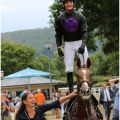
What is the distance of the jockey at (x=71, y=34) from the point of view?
985 cm

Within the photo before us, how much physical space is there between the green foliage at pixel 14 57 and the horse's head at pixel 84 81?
10959 centimetres

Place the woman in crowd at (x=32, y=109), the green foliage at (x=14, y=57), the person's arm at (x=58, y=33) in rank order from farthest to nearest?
the green foliage at (x=14, y=57) → the person's arm at (x=58, y=33) → the woman in crowd at (x=32, y=109)

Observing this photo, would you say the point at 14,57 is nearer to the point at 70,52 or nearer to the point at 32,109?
the point at 70,52

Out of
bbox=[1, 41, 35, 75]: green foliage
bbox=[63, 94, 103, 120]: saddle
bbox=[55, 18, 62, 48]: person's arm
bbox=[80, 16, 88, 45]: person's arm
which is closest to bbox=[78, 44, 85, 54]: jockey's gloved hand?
bbox=[80, 16, 88, 45]: person's arm

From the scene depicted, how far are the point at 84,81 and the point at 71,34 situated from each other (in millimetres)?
1293

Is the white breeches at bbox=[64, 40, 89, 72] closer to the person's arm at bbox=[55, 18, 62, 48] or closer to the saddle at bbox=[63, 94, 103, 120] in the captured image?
the person's arm at bbox=[55, 18, 62, 48]

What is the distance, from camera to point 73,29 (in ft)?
32.6

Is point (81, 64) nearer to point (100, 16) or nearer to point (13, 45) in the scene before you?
point (100, 16)

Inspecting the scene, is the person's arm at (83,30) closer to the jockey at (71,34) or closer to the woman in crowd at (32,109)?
the jockey at (71,34)

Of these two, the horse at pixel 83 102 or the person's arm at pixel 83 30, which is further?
the person's arm at pixel 83 30

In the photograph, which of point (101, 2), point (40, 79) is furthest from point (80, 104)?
point (40, 79)

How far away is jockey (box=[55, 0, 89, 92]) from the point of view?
985 cm

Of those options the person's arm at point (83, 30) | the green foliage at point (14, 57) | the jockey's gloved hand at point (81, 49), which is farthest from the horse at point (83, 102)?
the green foliage at point (14, 57)

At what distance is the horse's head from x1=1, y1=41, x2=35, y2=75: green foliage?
109586mm
